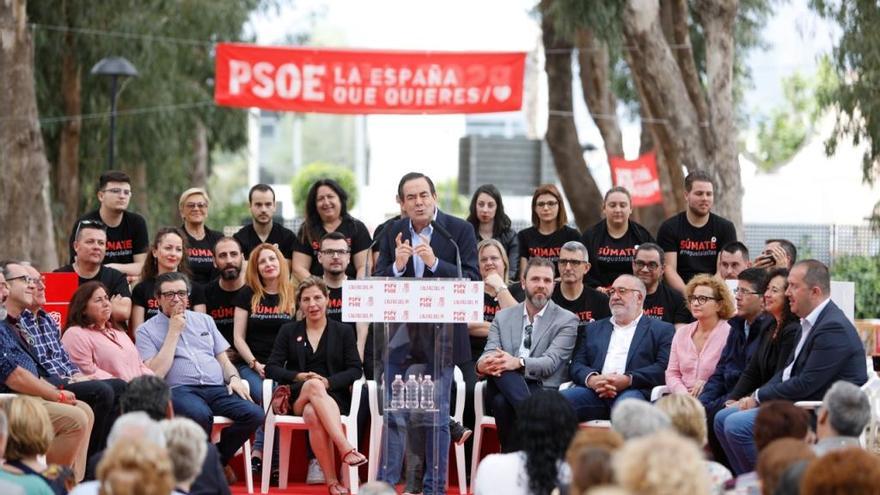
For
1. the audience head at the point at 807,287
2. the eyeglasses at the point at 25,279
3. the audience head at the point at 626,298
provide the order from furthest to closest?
the audience head at the point at 626,298 → the eyeglasses at the point at 25,279 → the audience head at the point at 807,287

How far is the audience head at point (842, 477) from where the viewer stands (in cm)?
505

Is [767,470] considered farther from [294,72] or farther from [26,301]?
[294,72]

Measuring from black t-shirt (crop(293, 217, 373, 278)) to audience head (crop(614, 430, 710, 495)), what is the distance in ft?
21.4

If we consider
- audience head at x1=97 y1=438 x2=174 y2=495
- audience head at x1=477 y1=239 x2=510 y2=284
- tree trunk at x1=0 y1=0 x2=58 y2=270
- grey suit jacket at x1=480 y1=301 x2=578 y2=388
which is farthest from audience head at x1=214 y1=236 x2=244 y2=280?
tree trunk at x1=0 y1=0 x2=58 y2=270

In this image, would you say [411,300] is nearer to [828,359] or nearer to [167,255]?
[828,359]

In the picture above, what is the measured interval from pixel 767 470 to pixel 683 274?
5770 mm

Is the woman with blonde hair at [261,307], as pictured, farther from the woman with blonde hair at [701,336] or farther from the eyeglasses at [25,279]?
the woman with blonde hair at [701,336]

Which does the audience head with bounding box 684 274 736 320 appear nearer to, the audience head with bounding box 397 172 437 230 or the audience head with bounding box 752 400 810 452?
the audience head with bounding box 397 172 437 230

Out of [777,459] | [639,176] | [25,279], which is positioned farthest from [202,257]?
[639,176]

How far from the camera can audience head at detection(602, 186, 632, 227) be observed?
36.4 ft

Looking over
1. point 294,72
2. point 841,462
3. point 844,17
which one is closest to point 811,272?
point 841,462

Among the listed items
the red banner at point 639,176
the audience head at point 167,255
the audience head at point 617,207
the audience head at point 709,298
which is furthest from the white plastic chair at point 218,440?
the red banner at point 639,176

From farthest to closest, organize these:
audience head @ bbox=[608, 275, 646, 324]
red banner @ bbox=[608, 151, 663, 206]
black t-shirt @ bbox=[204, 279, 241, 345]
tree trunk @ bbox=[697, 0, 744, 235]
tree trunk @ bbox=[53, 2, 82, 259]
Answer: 1. tree trunk @ bbox=[53, 2, 82, 259]
2. red banner @ bbox=[608, 151, 663, 206]
3. tree trunk @ bbox=[697, 0, 744, 235]
4. black t-shirt @ bbox=[204, 279, 241, 345]
5. audience head @ bbox=[608, 275, 646, 324]

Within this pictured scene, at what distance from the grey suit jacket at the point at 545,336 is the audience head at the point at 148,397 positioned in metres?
3.25
